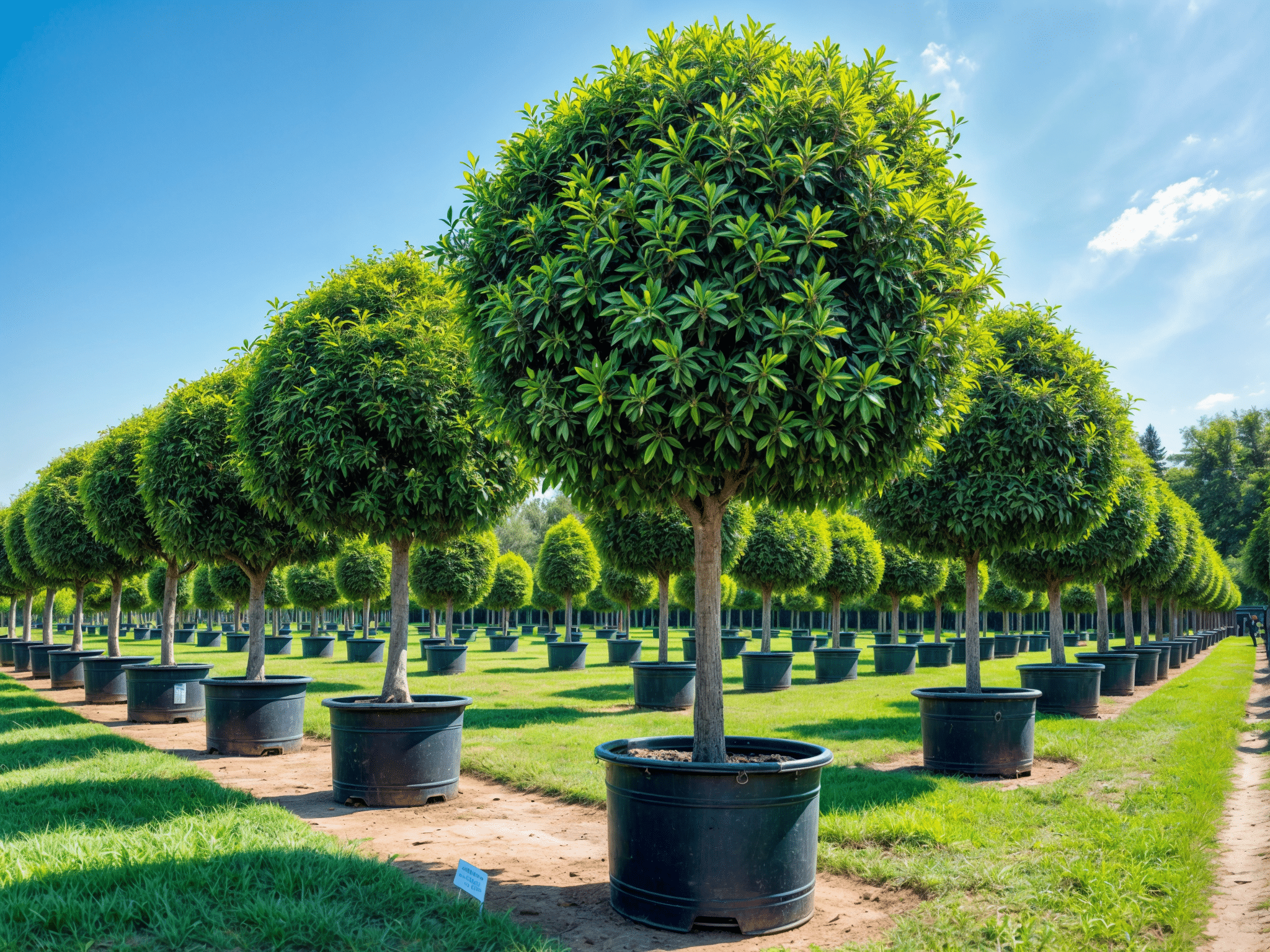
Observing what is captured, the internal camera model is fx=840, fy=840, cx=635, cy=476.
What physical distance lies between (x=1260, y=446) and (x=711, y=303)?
294ft

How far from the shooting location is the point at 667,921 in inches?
174

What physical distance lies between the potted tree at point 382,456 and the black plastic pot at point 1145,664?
1746 cm

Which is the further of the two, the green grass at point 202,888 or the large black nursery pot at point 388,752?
the large black nursery pot at point 388,752

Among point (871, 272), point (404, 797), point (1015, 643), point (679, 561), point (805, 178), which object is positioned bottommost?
point (1015, 643)

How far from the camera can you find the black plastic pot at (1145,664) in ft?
64.8

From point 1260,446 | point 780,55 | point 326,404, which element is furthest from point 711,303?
point 1260,446

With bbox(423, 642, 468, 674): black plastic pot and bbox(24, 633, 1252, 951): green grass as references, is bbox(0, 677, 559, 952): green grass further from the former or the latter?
bbox(423, 642, 468, 674): black plastic pot

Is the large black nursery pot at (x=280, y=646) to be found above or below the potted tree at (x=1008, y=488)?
below

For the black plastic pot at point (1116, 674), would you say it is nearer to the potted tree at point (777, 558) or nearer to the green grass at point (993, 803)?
the green grass at point (993, 803)

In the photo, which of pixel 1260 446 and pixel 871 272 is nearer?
pixel 871 272

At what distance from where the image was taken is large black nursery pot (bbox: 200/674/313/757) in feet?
32.5

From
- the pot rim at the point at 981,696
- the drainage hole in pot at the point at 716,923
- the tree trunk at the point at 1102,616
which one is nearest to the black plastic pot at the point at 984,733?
the pot rim at the point at 981,696

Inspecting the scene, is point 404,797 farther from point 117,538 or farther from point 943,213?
point 117,538

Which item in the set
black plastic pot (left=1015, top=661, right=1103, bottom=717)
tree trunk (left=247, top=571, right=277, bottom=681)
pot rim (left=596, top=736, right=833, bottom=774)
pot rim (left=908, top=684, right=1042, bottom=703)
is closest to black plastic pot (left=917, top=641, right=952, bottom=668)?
black plastic pot (left=1015, top=661, right=1103, bottom=717)
